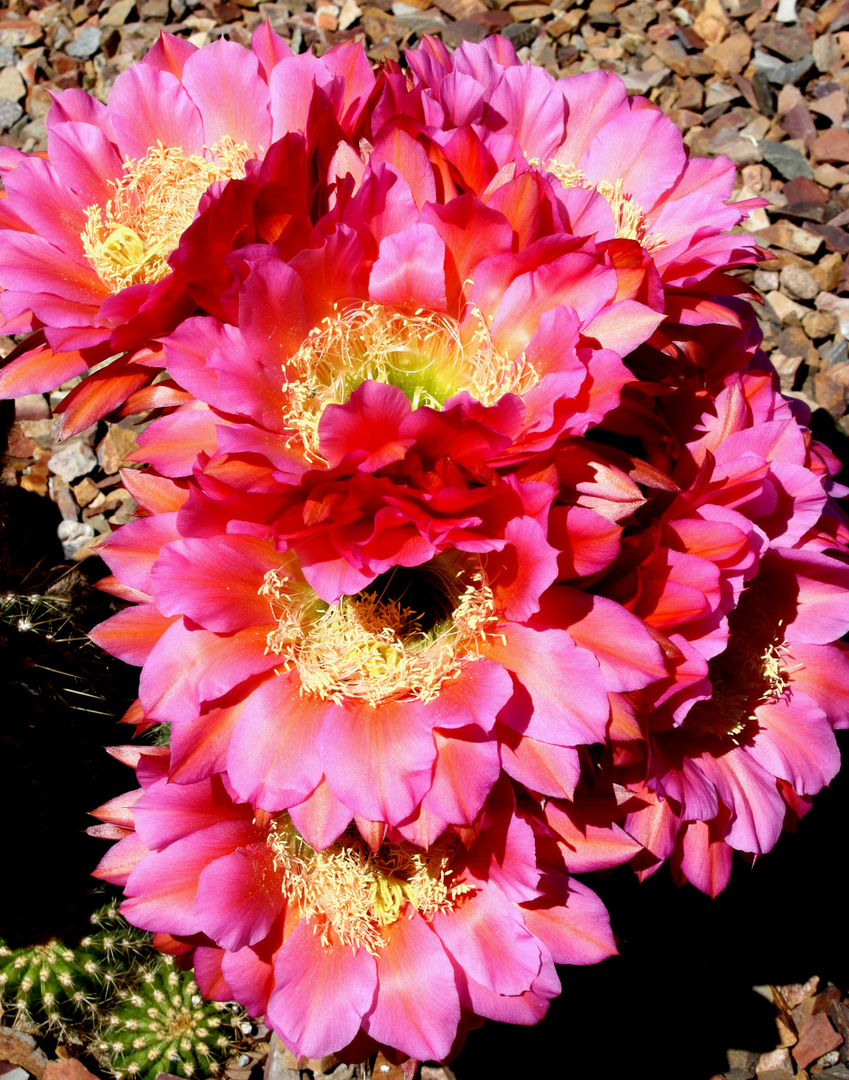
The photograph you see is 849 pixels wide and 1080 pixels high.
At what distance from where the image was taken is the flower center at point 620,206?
3.59ft

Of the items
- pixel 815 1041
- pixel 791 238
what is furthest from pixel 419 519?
pixel 791 238

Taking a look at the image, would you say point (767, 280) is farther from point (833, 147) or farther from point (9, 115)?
point (9, 115)

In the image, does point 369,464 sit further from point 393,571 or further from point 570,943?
point 570,943

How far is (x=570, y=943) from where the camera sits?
102 centimetres

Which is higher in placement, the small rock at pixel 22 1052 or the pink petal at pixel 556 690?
the pink petal at pixel 556 690

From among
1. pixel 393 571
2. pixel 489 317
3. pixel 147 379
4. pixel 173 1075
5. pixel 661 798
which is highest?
pixel 489 317

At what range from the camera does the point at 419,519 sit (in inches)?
31.8

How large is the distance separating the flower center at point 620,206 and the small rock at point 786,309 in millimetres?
1435

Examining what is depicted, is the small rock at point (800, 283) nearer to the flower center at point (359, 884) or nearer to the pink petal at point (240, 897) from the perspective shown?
the flower center at point (359, 884)

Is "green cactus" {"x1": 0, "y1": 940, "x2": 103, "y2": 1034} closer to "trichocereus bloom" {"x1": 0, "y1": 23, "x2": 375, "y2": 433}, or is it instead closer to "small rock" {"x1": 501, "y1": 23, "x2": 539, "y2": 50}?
"trichocereus bloom" {"x1": 0, "y1": 23, "x2": 375, "y2": 433}

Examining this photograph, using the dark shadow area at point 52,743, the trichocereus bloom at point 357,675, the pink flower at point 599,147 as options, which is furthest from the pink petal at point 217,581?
the dark shadow area at point 52,743

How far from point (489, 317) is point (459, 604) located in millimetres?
310

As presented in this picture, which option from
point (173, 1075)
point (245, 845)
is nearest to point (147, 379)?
point (245, 845)

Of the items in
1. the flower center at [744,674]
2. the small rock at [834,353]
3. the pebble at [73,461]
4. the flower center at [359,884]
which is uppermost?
the flower center at [744,674]
